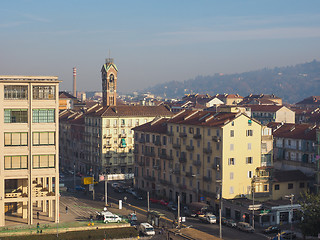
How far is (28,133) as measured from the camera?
90562mm

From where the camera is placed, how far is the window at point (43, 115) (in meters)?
91.2

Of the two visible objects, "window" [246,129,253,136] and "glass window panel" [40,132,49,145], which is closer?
"glass window panel" [40,132,49,145]

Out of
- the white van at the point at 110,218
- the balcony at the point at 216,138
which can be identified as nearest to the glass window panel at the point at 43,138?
the white van at the point at 110,218

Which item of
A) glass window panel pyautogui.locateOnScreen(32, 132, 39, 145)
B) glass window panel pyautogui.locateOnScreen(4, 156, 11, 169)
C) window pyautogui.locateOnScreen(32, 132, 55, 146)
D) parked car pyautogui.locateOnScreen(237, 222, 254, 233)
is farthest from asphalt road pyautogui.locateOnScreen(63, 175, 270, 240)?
glass window panel pyautogui.locateOnScreen(4, 156, 11, 169)

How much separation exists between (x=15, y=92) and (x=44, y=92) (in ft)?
16.2

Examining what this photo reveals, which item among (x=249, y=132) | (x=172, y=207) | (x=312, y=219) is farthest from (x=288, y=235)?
(x=172, y=207)

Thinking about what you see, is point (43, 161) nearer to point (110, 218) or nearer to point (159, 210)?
point (110, 218)

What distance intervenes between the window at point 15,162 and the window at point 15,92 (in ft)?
34.7

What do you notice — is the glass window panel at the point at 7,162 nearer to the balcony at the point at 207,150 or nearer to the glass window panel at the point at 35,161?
the glass window panel at the point at 35,161

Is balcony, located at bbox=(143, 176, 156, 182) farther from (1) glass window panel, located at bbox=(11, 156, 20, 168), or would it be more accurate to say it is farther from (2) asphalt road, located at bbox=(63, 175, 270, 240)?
(1) glass window panel, located at bbox=(11, 156, 20, 168)

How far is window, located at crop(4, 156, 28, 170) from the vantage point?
89750 mm

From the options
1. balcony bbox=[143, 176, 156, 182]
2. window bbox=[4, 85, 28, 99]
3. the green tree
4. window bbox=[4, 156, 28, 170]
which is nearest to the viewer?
the green tree

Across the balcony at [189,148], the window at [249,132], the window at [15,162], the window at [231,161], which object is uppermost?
the window at [249,132]

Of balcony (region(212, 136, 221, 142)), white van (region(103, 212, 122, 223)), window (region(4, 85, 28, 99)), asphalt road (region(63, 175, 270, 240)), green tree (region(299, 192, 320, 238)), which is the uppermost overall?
window (region(4, 85, 28, 99))
